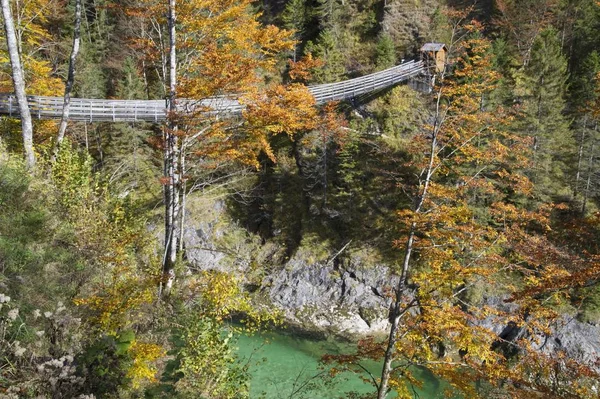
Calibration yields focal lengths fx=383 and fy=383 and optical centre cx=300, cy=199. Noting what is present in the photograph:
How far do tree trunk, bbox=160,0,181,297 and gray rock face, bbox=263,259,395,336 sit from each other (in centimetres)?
1105

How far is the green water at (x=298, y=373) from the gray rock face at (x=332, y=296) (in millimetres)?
1586

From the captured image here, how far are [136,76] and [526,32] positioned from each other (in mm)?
28151

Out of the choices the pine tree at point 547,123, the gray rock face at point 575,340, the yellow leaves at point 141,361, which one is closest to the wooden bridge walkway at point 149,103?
the yellow leaves at point 141,361

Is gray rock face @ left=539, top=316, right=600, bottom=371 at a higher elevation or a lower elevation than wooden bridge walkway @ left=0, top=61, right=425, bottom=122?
lower

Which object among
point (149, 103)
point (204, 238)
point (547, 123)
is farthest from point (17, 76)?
point (547, 123)

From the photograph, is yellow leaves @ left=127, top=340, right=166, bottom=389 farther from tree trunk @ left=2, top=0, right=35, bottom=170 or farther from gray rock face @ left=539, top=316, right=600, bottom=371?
gray rock face @ left=539, top=316, right=600, bottom=371

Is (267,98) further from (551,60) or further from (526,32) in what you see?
(526,32)

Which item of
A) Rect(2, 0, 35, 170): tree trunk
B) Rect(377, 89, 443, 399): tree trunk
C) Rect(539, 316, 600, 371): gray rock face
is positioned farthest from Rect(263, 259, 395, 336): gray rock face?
Rect(2, 0, 35, 170): tree trunk

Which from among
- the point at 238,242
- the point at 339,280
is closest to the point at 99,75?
the point at 238,242

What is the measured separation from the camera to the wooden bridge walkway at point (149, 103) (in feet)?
40.8

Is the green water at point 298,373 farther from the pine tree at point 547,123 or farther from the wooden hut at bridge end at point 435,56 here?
the pine tree at point 547,123

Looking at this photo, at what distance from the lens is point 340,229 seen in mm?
22578

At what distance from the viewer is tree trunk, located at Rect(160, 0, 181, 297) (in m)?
8.35

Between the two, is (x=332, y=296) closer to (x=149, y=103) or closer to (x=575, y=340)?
(x=575, y=340)
